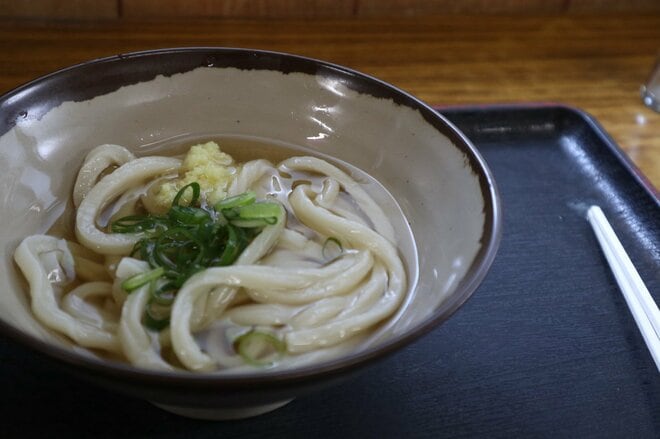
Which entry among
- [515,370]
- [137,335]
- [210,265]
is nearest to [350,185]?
[210,265]

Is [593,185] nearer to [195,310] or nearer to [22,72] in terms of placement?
[195,310]

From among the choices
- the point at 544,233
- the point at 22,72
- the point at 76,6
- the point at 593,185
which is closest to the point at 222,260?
the point at 544,233

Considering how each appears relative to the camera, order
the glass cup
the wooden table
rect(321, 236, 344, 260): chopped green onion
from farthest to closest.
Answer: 1. the glass cup
2. the wooden table
3. rect(321, 236, 344, 260): chopped green onion

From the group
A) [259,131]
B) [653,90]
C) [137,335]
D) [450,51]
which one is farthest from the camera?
[450,51]

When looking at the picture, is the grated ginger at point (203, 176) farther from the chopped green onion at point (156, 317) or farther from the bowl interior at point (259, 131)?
the chopped green onion at point (156, 317)

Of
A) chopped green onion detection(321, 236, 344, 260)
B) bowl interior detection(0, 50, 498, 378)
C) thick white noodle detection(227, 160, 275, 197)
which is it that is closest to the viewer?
bowl interior detection(0, 50, 498, 378)

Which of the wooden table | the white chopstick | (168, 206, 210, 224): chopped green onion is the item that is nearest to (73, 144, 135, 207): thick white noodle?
(168, 206, 210, 224): chopped green onion

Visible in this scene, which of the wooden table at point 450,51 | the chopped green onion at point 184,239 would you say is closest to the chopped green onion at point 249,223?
the chopped green onion at point 184,239

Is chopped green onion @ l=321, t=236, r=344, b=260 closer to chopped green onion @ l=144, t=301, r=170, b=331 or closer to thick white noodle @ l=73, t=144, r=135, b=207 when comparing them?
chopped green onion @ l=144, t=301, r=170, b=331

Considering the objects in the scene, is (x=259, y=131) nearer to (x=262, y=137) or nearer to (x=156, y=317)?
(x=262, y=137)
